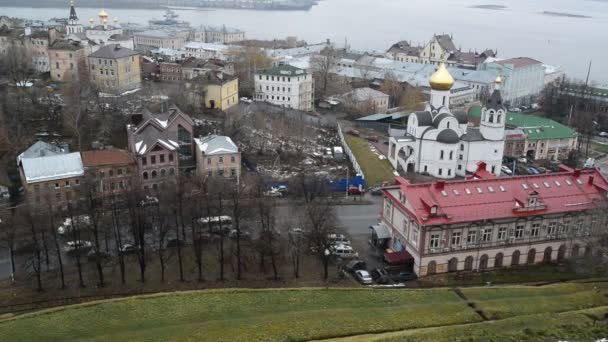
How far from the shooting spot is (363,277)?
24641 mm

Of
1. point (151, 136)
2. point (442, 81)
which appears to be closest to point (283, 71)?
point (442, 81)

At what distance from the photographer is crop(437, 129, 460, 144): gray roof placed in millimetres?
38562

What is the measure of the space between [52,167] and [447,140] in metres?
24.6

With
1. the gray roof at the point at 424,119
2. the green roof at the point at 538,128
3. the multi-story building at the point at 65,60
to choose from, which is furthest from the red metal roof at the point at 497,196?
the multi-story building at the point at 65,60

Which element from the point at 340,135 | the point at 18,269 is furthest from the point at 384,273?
the point at 340,135

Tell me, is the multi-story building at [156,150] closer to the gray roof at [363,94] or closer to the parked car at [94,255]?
the parked car at [94,255]

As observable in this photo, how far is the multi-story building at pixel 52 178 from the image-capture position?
30594 mm

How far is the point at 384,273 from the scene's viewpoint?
25.2m

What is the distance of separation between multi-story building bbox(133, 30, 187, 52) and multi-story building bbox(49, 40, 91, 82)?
1325 inches

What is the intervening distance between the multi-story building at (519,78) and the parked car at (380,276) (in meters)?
44.2

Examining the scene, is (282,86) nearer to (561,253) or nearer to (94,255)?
(94,255)

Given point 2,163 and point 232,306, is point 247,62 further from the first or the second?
point 232,306

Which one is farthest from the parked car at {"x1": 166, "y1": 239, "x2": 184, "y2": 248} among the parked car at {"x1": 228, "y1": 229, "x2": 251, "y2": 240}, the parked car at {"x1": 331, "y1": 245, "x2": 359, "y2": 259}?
Result: the parked car at {"x1": 331, "y1": 245, "x2": 359, "y2": 259}

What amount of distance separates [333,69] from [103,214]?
4518cm
